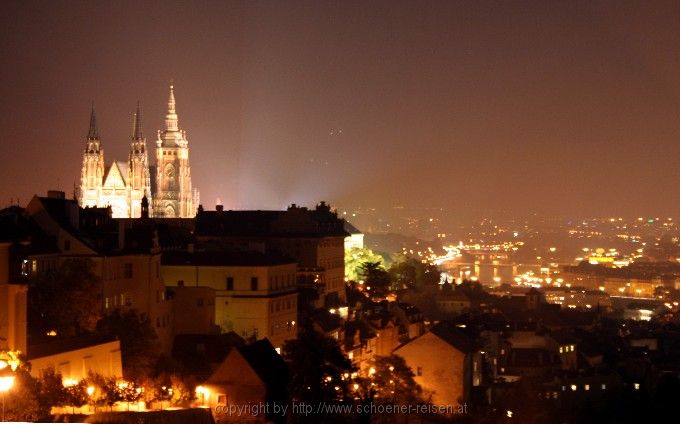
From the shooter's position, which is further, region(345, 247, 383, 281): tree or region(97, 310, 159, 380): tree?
region(345, 247, 383, 281): tree

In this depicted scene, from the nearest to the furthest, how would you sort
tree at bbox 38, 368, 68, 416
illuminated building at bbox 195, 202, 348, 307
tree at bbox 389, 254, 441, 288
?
tree at bbox 38, 368, 68, 416 < illuminated building at bbox 195, 202, 348, 307 < tree at bbox 389, 254, 441, 288

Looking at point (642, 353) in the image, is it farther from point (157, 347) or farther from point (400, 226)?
point (400, 226)

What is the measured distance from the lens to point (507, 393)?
34.4 m

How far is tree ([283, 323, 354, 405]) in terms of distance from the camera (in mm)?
23031

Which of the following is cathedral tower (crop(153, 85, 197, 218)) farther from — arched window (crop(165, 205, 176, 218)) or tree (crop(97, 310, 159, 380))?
tree (crop(97, 310, 159, 380))

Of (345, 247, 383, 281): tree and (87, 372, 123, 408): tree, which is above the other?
(345, 247, 383, 281): tree

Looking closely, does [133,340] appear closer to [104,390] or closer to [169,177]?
[104,390]

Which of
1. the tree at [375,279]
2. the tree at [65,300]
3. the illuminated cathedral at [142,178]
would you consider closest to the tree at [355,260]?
the tree at [375,279]

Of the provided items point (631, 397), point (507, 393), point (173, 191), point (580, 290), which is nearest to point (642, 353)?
point (631, 397)

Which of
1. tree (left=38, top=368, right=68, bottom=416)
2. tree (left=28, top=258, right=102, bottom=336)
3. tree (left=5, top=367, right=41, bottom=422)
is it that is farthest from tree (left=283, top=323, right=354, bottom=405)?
tree (left=5, top=367, right=41, bottom=422)

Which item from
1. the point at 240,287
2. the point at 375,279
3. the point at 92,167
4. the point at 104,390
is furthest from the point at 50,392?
the point at 92,167

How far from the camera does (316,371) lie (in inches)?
920

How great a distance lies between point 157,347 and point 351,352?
21.1ft

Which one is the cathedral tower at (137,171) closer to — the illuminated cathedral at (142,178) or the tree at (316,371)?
the illuminated cathedral at (142,178)
